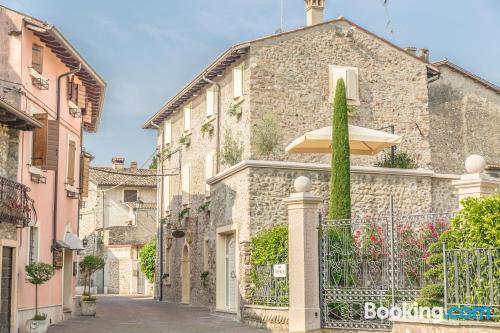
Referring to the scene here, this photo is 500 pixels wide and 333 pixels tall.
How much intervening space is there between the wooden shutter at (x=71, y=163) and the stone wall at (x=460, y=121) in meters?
12.3

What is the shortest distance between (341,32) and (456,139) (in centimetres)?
619

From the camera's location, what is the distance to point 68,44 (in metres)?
20.0

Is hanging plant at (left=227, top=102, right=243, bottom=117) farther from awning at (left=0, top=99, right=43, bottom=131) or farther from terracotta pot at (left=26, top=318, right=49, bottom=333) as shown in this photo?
terracotta pot at (left=26, top=318, right=49, bottom=333)

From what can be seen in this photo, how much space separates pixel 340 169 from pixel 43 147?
7.31m

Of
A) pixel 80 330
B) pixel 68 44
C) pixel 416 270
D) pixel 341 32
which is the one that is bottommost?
pixel 80 330

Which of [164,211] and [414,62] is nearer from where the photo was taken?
[414,62]

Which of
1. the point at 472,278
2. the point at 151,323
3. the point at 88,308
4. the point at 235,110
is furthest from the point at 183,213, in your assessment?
the point at 472,278

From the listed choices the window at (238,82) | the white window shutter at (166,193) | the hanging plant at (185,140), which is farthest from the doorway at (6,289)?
the white window shutter at (166,193)

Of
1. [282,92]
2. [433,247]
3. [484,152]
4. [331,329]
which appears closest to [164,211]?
[282,92]

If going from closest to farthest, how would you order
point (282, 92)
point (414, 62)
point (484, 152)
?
point (282, 92), point (414, 62), point (484, 152)

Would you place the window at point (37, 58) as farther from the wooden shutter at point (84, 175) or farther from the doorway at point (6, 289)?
the wooden shutter at point (84, 175)

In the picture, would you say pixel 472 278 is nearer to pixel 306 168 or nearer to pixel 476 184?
pixel 476 184

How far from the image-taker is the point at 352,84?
24438 millimetres

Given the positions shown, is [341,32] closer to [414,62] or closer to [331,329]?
[414,62]
